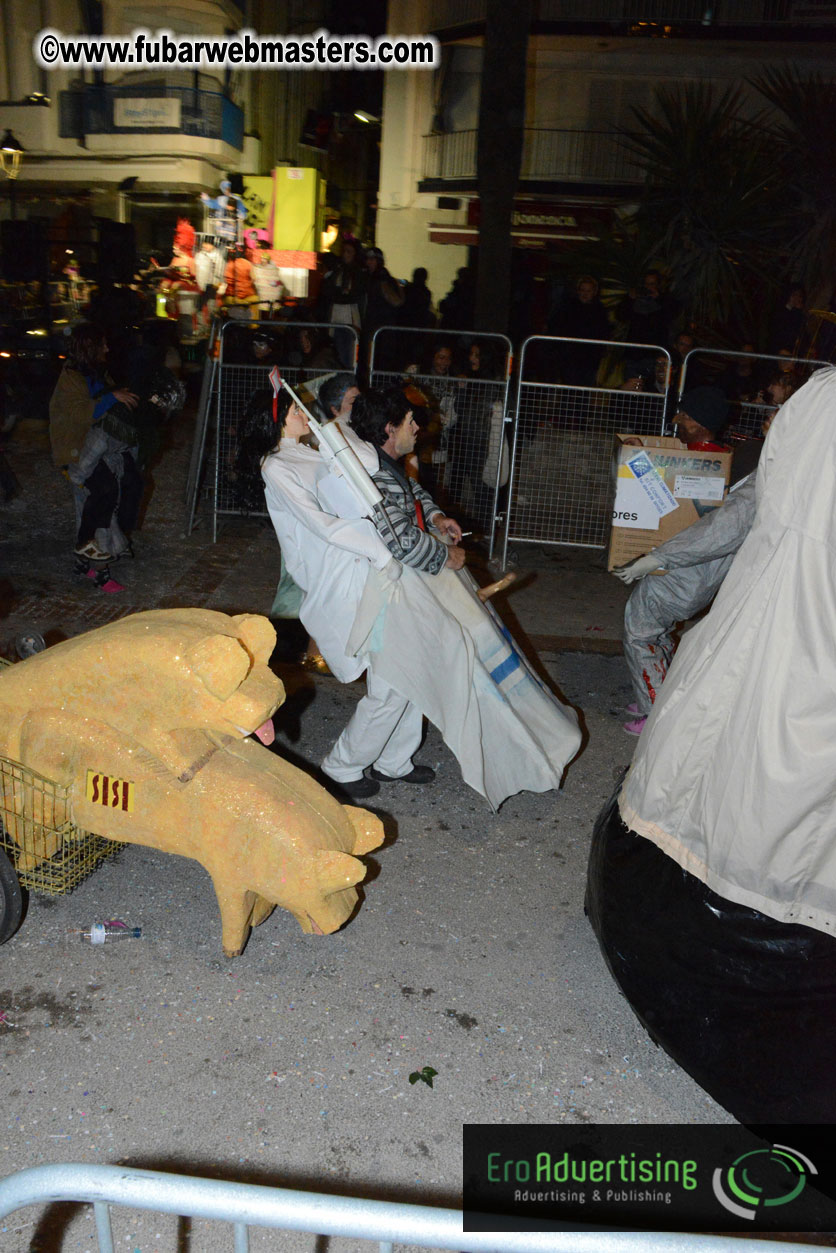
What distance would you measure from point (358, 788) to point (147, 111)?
89.5ft

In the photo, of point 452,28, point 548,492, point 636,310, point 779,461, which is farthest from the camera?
point 452,28

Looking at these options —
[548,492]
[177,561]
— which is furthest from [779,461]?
[548,492]

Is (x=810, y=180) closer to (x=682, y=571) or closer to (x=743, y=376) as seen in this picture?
(x=743, y=376)

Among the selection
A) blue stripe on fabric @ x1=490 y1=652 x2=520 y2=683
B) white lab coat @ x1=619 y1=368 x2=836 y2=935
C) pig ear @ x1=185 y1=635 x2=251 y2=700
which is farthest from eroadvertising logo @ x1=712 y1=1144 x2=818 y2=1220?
blue stripe on fabric @ x1=490 y1=652 x2=520 y2=683

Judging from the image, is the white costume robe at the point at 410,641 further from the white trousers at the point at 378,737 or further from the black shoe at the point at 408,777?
the black shoe at the point at 408,777

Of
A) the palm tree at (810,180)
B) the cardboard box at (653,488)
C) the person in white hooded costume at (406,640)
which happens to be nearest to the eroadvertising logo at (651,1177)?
the person in white hooded costume at (406,640)

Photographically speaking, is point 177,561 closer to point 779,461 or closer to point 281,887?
point 281,887

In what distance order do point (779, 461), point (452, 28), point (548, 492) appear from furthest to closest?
1. point (452, 28)
2. point (548, 492)
3. point (779, 461)

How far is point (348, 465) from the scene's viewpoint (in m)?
4.32

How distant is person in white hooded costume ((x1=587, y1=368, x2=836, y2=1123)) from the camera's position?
2.59m

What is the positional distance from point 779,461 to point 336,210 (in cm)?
3123

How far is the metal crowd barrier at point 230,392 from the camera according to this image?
30.0 ft

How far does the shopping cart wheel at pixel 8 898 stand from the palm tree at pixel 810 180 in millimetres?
13017

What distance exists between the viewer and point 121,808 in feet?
11.4
